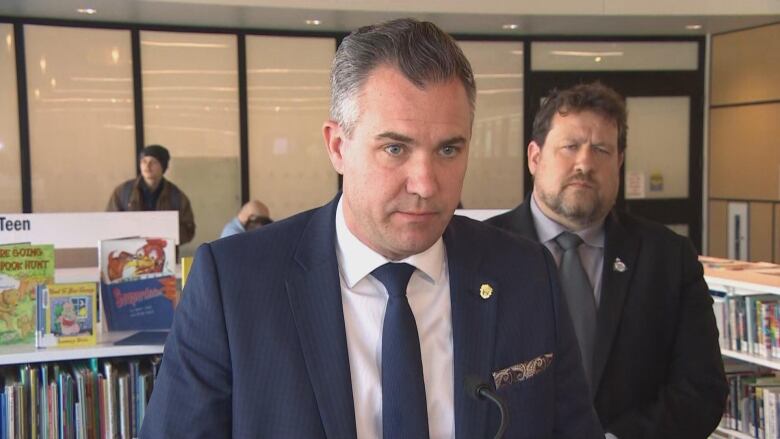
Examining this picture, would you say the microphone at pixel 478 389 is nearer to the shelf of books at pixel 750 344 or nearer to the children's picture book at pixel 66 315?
the children's picture book at pixel 66 315

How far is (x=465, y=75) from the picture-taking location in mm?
1245

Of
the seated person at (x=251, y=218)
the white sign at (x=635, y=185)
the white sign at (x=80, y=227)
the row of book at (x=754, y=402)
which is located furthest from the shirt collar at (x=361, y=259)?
the white sign at (x=635, y=185)

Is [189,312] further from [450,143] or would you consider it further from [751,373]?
[751,373]

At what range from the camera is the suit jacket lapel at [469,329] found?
4.03 feet

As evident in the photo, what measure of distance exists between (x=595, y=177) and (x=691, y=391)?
0.60m

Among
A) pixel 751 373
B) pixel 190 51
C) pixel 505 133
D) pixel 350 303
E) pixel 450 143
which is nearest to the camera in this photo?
pixel 450 143

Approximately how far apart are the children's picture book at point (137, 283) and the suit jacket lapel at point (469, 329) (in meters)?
1.91

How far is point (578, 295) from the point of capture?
2010mm

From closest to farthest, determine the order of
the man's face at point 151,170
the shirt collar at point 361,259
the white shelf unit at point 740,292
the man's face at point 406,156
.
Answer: the man's face at point 406,156, the shirt collar at point 361,259, the white shelf unit at point 740,292, the man's face at point 151,170

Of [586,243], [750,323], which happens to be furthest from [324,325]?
[750,323]

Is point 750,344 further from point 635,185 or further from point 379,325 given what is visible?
point 635,185

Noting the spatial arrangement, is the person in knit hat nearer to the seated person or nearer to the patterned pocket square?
the seated person

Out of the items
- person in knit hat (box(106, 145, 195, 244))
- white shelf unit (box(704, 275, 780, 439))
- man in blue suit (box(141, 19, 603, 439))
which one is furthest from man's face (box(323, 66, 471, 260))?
person in knit hat (box(106, 145, 195, 244))

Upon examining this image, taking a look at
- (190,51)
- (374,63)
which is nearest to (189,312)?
(374,63)
